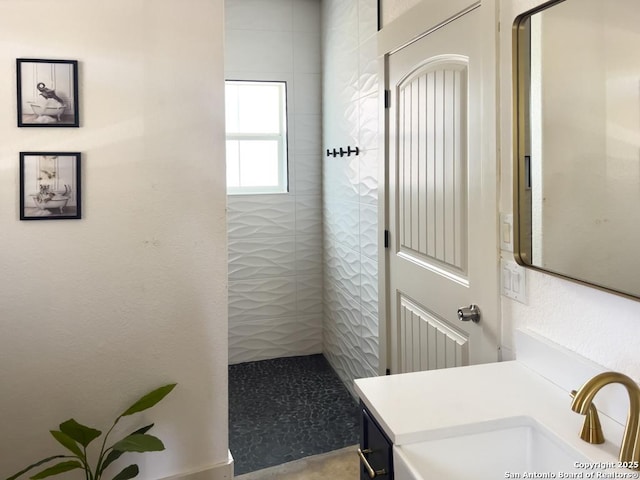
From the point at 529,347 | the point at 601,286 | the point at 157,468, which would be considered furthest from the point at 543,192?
the point at 157,468

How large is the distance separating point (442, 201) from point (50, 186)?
4.91ft

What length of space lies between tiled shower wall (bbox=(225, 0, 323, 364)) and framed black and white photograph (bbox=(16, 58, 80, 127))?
5.74 ft

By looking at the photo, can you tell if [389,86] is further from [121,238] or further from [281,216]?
[281,216]

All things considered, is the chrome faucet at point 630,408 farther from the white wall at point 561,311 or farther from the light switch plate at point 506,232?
the light switch plate at point 506,232

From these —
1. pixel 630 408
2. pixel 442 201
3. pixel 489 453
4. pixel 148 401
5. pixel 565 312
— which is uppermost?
pixel 442 201

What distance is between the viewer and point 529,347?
1.43m

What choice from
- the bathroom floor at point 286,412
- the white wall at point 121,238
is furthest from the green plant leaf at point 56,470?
the bathroom floor at point 286,412

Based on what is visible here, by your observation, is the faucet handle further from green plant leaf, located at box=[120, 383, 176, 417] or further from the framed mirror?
green plant leaf, located at box=[120, 383, 176, 417]

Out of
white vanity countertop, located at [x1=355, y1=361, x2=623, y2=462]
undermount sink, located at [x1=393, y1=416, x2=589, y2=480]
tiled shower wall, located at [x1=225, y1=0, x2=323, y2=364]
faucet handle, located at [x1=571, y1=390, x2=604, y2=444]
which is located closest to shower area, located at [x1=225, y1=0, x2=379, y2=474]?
tiled shower wall, located at [x1=225, y1=0, x2=323, y2=364]

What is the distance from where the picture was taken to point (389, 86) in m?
2.38

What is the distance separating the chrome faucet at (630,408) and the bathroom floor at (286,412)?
1772 mm

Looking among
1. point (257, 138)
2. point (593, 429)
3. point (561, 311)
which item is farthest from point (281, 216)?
point (593, 429)

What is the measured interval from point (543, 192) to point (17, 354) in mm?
1932

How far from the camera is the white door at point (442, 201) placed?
5.37ft
